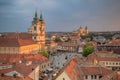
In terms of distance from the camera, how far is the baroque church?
79.8 m

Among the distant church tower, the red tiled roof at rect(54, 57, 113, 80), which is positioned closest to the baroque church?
the distant church tower

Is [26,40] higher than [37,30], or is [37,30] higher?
[37,30]

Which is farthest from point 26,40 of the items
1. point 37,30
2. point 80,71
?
Result: point 80,71

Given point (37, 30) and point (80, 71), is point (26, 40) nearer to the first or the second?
point (37, 30)

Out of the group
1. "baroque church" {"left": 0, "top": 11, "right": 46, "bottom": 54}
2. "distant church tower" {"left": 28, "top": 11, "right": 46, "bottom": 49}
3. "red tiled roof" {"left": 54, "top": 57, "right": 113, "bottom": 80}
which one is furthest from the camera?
"distant church tower" {"left": 28, "top": 11, "right": 46, "bottom": 49}

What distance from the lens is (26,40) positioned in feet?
289

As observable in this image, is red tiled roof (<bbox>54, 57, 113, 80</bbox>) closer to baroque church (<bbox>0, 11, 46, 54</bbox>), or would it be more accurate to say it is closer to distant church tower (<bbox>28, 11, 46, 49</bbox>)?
baroque church (<bbox>0, 11, 46, 54</bbox>)

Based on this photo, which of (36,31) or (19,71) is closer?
(19,71)

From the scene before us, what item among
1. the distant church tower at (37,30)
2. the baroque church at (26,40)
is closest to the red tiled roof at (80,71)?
the baroque church at (26,40)

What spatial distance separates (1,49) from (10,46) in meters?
3.95

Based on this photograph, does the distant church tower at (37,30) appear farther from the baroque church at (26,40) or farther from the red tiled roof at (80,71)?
the red tiled roof at (80,71)

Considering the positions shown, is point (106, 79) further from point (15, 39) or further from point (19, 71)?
point (15, 39)

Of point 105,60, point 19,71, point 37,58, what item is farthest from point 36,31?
point 19,71

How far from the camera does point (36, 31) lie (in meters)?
97.2
